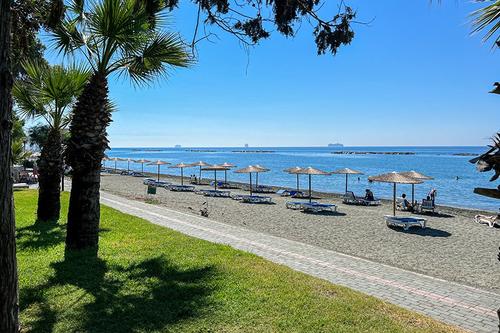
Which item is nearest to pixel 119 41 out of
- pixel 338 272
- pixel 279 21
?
pixel 279 21

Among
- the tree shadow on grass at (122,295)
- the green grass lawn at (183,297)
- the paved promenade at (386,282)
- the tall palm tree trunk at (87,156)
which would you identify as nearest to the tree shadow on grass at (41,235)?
the green grass lawn at (183,297)

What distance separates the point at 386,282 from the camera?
277 inches

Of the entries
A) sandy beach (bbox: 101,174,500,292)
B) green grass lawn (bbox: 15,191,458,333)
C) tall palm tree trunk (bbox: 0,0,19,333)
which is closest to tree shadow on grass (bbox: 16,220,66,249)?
green grass lawn (bbox: 15,191,458,333)

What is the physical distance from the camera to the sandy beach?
→ 9.43 metres

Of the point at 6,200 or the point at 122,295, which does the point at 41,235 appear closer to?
the point at 122,295

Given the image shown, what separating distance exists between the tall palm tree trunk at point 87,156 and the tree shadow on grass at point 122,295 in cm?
56

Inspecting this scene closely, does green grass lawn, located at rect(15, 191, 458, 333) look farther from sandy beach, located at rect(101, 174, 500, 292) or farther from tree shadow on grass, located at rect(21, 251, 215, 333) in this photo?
sandy beach, located at rect(101, 174, 500, 292)

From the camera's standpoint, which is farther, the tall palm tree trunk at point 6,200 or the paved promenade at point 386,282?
the paved promenade at point 386,282

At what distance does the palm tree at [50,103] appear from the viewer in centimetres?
981

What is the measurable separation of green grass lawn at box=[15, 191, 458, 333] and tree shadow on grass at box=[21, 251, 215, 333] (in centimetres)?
1

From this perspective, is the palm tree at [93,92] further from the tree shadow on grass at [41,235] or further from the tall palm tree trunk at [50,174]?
the tall palm tree trunk at [50,174]

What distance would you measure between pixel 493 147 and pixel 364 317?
3.20m

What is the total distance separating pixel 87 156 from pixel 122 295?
3.04 meters

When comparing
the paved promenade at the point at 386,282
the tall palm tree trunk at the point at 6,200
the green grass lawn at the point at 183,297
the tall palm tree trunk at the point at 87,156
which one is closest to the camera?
the tall palm tree trunk at the point at 6,200
